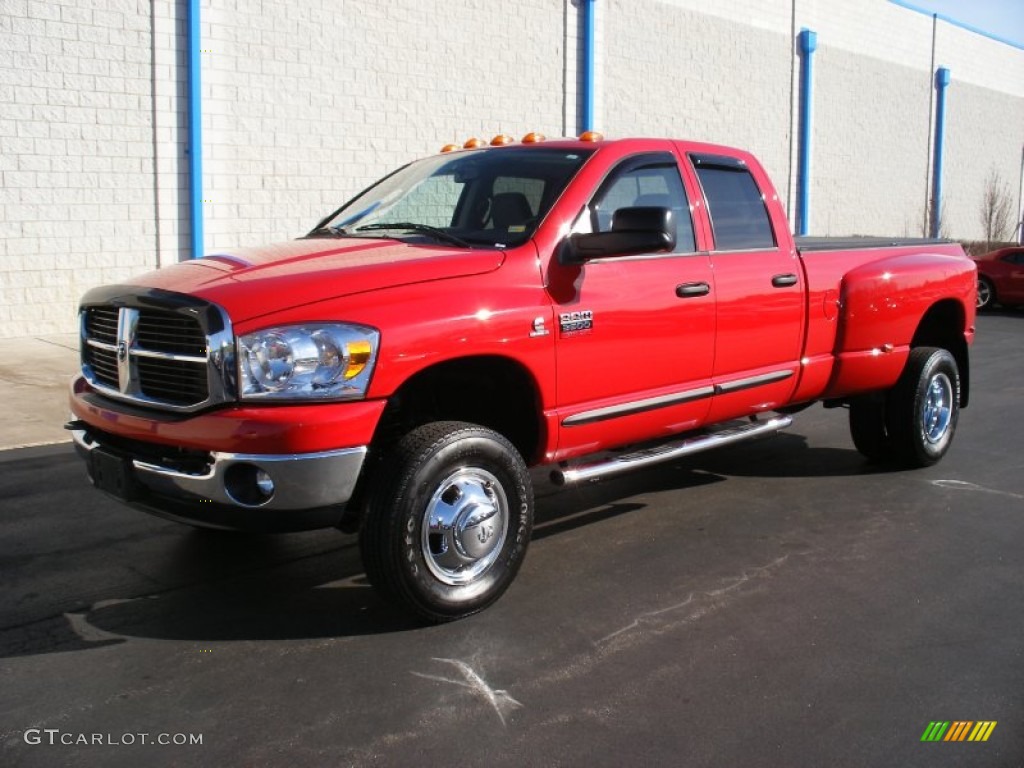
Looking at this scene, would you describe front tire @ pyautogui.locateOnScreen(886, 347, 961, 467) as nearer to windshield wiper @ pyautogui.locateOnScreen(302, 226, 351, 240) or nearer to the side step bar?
the side step bar

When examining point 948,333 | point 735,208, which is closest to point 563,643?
point 735,208

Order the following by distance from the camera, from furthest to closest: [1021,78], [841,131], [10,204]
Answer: [1021,78]
[841,131]
[10,204]

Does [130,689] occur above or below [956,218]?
below

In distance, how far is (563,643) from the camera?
4129 millimetres

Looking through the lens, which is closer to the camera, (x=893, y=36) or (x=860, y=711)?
(x=860, y=711)

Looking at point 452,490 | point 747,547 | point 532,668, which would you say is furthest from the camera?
point 747,547

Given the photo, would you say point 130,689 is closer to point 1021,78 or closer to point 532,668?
point 532,668

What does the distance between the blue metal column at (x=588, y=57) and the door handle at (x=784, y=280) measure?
44.9ft

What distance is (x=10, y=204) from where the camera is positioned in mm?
12531

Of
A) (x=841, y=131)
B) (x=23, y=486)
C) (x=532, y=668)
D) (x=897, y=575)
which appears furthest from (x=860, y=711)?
(x=841, y=131)

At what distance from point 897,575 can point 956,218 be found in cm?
3142

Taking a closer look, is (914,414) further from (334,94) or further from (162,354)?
(334,94)

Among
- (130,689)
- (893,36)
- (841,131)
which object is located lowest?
(130,689)

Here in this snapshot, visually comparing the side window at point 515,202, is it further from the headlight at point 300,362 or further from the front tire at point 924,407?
the front tire at point 924,407
